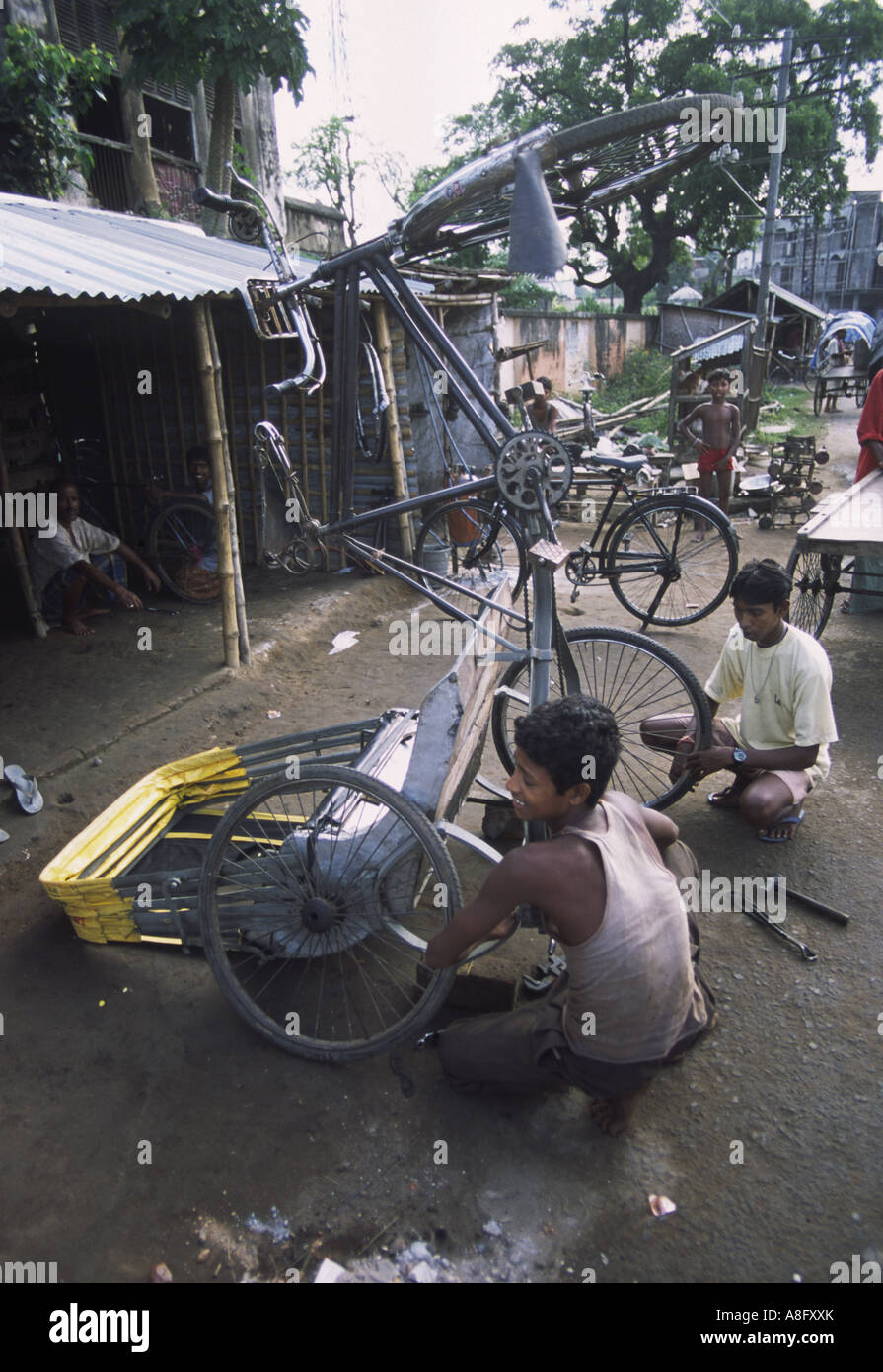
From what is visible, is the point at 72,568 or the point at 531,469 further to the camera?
the point at 72,568

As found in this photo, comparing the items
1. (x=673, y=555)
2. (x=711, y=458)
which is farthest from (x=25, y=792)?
(x=711, y=458)

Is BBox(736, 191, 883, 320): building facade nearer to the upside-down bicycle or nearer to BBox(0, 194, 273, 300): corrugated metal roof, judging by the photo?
BBox(0, 194, 273, 300): corrugated metal roof

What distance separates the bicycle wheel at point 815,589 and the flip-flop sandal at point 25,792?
4.62 metres

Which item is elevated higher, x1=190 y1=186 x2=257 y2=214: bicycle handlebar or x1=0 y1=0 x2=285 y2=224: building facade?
x1=0 y1=0 x2=285 y2=224: building facade

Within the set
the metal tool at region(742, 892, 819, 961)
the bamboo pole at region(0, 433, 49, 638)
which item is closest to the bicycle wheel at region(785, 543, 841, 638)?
the metal tool at region(742, 892, 819, 961)

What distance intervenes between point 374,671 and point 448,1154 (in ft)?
13.9

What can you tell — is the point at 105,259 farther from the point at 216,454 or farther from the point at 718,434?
the point at 718,434

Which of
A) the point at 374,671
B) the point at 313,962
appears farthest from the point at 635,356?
the point at 313,962

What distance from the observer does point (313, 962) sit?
10.6 feet

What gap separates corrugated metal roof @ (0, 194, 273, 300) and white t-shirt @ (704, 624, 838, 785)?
3.42 meters

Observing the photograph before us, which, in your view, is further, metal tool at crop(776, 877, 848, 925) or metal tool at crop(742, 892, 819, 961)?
metal tool at crop(776, 877, 848, 925)

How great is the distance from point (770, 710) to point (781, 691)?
0.37ft

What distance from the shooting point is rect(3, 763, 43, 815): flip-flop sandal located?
4.28 m

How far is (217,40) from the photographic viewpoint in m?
9.16
